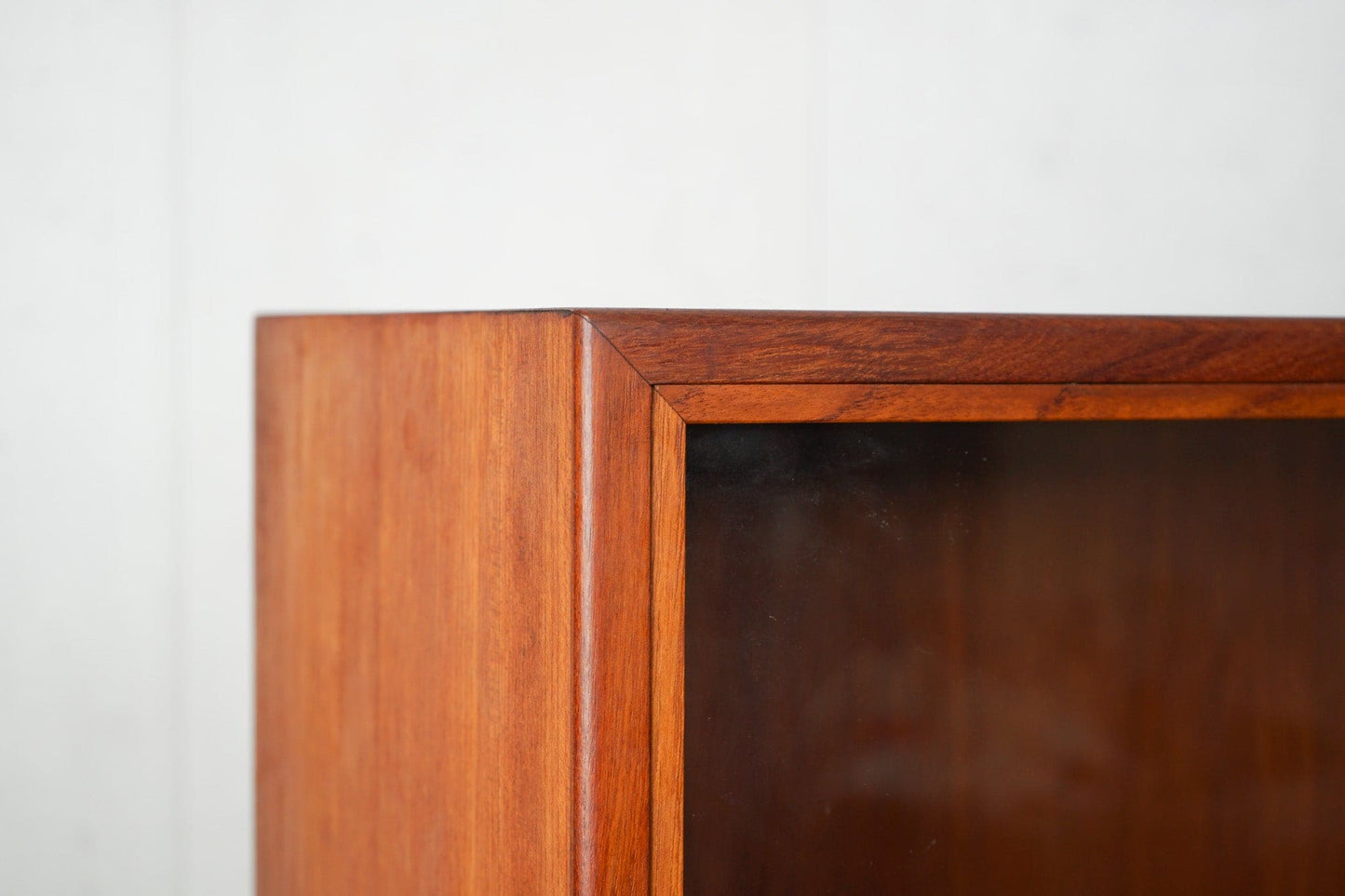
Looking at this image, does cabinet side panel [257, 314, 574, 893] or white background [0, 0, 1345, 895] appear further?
white background [0, 0, 1345, 895]

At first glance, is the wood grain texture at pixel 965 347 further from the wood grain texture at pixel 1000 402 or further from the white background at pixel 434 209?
the white background at pixel 434 209

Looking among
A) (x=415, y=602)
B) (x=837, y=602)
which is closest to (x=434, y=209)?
(x=415, y=602)

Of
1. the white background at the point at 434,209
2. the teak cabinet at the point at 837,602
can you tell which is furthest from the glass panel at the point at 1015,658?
the white background at the point at 434,209

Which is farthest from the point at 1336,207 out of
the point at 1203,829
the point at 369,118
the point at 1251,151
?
the point at 369,118

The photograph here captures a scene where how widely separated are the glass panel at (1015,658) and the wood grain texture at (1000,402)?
0.02 metres

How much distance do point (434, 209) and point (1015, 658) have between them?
650 millimetres

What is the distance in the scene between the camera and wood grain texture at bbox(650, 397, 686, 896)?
0.57 metres

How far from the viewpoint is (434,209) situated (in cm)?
111

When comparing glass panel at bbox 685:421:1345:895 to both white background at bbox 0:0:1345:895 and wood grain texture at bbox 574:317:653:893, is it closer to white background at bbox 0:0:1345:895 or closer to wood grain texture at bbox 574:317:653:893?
wood grain texture at bbox 574:317:653:893

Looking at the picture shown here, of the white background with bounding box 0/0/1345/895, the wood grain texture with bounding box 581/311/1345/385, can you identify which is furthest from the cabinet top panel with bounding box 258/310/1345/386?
the white background with bounding box 0/0/1345/895

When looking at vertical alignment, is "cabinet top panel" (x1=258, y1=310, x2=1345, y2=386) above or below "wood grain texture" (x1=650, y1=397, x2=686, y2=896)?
above

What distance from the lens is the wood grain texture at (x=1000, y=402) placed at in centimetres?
58

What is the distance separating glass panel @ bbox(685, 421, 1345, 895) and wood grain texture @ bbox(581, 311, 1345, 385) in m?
0.04

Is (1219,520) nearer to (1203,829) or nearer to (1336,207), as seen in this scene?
(1203,829)
